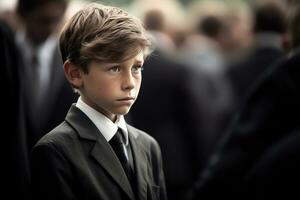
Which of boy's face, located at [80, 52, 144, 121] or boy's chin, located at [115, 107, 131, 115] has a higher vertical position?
boy's face, located at [80, 52, 144, 121]

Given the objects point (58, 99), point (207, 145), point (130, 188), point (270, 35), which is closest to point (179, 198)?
point (207, 145)

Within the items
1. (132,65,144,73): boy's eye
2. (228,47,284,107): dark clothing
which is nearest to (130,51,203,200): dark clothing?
(228,47,284,107): dark clothing

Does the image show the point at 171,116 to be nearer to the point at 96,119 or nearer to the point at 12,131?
the point at 12,131

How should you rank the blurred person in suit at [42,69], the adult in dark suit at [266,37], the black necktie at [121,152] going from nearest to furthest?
1. the black necktie at [121,152]
2. the blurred person in suit at [42,69]
3. the adult in dark suit at [266,37]

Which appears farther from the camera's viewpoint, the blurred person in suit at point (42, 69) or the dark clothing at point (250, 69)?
the dark clothing at point (250, 69)

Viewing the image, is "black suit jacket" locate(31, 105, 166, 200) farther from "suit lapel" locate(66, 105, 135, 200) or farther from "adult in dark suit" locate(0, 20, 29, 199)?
"adult in dark suit" locate(0, 20, 29, 199)

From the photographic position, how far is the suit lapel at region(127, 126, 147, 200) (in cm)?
281

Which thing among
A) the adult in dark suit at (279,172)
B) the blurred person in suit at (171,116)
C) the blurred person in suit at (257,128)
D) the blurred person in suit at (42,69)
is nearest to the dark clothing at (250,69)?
the blurred person in suit at (171,116)

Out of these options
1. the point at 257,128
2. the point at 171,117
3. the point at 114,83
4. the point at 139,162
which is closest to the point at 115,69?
the point at 114,83

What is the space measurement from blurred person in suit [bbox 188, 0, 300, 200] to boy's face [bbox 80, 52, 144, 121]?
3.90 ft

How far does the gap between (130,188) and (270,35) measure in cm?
587

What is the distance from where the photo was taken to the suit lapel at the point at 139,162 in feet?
9.21

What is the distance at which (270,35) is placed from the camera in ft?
27.8

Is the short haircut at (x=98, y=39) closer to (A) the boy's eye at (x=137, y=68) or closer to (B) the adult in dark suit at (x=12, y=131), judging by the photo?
(A) the boy's eye at (x=137, y=68)
